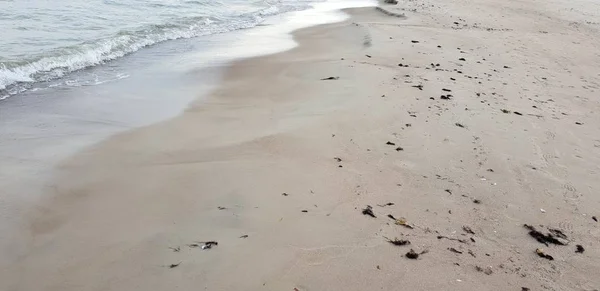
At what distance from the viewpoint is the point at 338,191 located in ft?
12.1

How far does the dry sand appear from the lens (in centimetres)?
282

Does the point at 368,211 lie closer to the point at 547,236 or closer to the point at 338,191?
the point at 338,191

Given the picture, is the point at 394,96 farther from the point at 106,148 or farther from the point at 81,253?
the point at 81,253

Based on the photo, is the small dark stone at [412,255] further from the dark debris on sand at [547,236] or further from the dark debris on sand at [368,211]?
the dark debris on sand at [547,236]

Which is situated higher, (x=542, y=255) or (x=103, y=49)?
(x=103, y=49)

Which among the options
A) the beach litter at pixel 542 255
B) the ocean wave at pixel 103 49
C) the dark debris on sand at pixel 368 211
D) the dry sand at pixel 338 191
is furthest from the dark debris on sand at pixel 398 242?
the ocean wave at pixel 103 49

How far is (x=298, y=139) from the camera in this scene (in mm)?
4652

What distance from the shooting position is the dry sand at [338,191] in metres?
2.82

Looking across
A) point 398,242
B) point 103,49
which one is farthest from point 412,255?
point 103,49

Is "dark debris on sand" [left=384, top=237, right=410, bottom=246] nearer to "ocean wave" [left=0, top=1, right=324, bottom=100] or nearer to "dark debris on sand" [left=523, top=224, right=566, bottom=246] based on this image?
"dark debris on sand" [left=523, top=224, right=566, bottom=246]

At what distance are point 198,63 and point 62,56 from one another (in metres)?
2.11

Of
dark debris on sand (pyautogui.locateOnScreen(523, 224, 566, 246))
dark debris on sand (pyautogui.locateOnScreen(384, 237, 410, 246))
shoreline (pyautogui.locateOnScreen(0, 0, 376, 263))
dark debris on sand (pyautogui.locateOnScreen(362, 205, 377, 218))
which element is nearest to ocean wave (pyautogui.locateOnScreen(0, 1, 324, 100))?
shoreline (pyautogui.locateOnScreen(0, 0, 376, 263))

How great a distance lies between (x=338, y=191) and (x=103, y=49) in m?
6.22

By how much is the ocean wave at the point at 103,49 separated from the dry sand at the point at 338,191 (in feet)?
8.37
